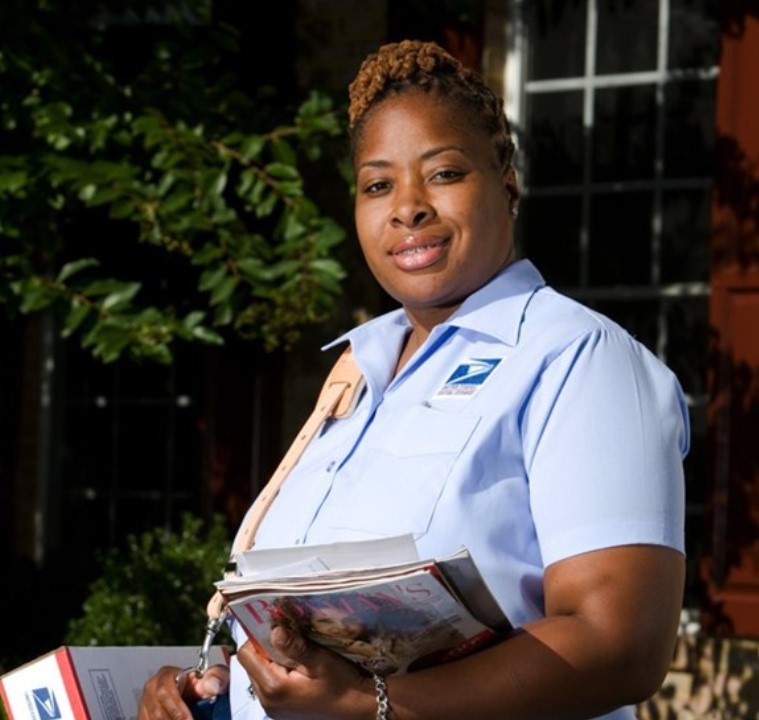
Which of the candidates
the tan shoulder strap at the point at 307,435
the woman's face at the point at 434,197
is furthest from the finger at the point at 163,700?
the woman's face at the point at 434,197

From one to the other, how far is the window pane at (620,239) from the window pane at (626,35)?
21.5 inches

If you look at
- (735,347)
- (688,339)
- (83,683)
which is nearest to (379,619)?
(83,683)

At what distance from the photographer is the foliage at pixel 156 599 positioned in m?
6.57

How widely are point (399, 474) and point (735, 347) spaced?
14.7ft

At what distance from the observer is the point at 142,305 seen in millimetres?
7762

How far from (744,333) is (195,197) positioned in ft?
7.09

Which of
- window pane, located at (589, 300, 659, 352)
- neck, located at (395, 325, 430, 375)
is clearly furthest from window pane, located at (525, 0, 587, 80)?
neck, located at (395, 325, 430, 375)

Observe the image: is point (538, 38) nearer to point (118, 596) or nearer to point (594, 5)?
point (594, 5)

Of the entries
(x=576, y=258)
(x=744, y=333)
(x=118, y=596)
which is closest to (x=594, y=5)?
(x=576, y=258)

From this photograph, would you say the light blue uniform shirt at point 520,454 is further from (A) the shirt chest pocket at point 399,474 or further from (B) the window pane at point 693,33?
(B) the window pane at point 693,33

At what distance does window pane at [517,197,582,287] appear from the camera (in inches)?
286

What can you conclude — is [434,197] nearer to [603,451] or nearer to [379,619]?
[603,451]

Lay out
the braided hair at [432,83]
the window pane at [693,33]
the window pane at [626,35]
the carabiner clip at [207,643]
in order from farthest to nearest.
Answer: the window pane at [626,35] < the window pane at [693,33] < the carabiner clip at [207,643] < the braided hair at [432,83]

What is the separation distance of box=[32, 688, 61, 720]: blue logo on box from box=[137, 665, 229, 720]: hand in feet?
0.43
